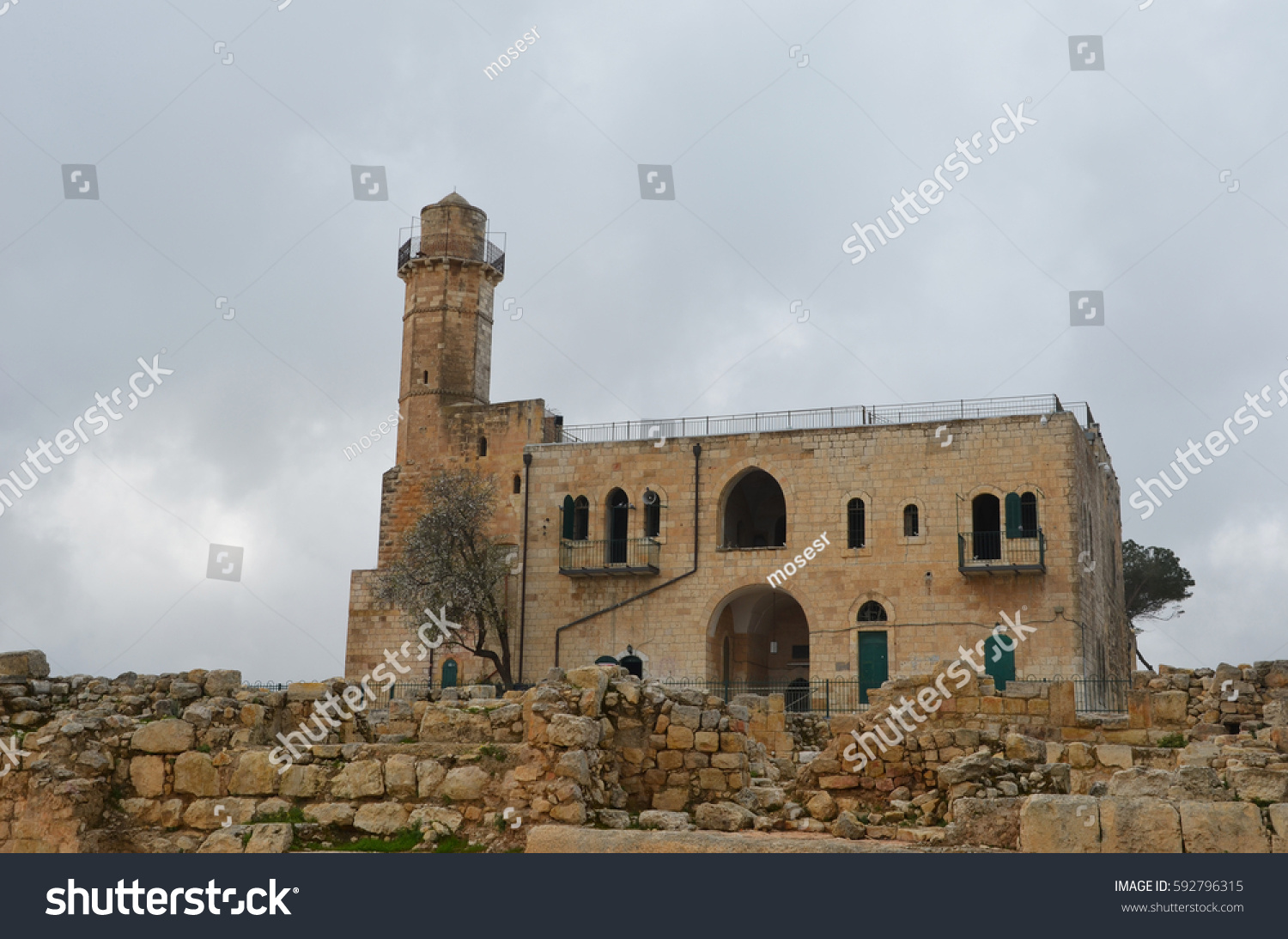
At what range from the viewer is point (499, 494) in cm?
3194

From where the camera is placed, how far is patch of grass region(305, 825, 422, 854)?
9.02 meters

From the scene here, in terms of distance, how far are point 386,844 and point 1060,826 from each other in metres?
4.72

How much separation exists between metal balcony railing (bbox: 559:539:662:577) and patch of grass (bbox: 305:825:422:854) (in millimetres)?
20829

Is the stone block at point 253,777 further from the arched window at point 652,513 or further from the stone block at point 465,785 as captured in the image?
the arched window at point 652,513

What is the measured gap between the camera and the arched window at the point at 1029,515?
27.5 metres

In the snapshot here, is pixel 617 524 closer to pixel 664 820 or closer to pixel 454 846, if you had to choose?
pixel 664 820

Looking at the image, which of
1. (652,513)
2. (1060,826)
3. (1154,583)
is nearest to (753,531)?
(652,513)

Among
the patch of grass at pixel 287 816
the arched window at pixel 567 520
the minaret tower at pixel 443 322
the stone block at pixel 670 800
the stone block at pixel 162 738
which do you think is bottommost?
the patch of grass at pixel 287 816

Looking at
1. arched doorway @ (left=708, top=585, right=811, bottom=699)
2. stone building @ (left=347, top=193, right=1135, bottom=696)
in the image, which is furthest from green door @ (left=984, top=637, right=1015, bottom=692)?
arched doorway @ (left=708, top=585, right=811, bottom=699)

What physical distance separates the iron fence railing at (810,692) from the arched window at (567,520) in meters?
4.32

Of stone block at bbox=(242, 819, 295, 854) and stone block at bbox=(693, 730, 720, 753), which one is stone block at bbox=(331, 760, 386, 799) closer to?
stone block at bbox=(242, 819, 295, 854)

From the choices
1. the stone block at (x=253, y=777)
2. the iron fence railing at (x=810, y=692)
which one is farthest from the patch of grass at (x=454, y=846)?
the iron fence railing at (x=810, y=692)
